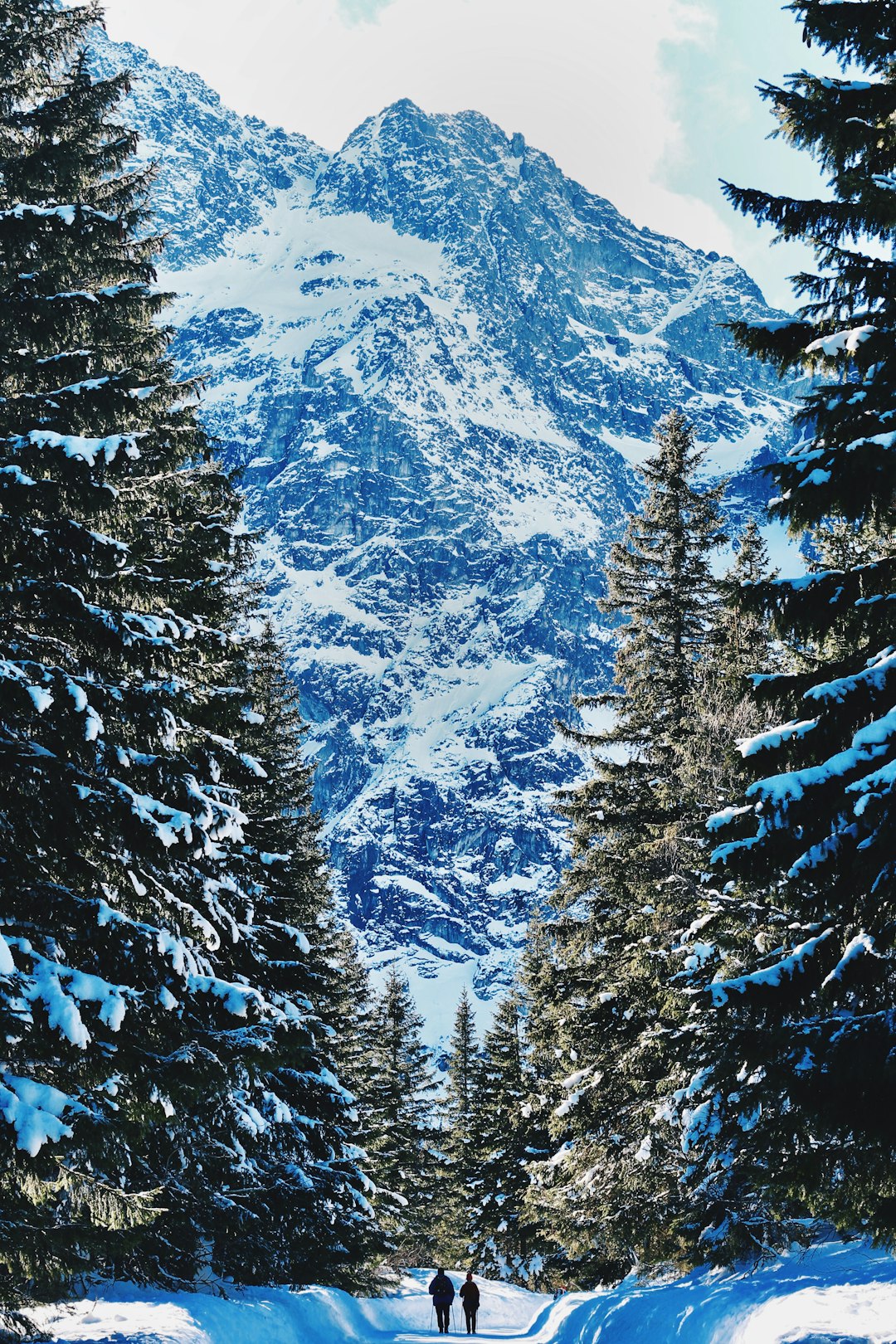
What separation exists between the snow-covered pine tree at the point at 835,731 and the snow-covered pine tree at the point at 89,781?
164 inches

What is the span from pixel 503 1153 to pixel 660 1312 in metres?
23.6

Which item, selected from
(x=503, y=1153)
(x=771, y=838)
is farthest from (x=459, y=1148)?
(x=771, y=838)

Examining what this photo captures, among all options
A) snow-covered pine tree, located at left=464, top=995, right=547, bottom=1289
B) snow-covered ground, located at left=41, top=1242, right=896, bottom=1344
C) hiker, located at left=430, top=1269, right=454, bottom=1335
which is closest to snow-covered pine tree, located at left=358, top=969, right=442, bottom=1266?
snow-covered pine tree, located at left=464, top=995, right=547, bottom=1289

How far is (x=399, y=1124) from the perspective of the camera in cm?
3691

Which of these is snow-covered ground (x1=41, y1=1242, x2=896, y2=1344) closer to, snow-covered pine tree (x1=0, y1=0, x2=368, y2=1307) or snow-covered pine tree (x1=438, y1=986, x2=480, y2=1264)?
snow-covered pine tree (x1=0, y1=0, x2=368, y2=1307)

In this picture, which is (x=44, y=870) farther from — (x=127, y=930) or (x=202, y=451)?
(x=202, y=451)

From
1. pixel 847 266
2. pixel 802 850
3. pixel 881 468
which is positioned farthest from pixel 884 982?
pixel 847 266

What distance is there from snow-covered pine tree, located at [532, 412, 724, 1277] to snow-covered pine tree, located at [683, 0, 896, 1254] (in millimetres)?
7419

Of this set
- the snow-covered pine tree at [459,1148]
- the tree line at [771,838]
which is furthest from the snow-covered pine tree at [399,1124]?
the tree line at [771,838]

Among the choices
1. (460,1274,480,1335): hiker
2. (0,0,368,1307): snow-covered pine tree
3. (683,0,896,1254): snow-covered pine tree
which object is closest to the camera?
(683,0,896,1254): snow-covered pine tree

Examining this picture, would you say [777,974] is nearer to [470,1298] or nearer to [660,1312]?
[660,1312]

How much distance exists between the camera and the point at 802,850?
694 cm

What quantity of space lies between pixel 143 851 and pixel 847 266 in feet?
22.8

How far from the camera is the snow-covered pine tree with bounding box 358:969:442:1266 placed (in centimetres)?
3147
